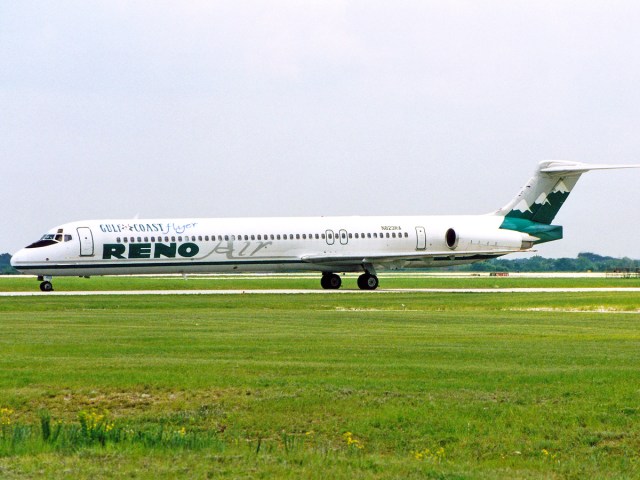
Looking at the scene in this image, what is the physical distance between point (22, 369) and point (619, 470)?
9705mm

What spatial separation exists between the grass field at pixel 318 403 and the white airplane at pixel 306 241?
2607 cm

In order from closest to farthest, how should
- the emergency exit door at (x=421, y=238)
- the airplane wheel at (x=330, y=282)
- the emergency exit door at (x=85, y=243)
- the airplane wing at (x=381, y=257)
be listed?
the emergency exit door at (x=85, y=243), the airplane wing at (x=381, y=257), the emergency exit door at (x=421, y=238), the airplane wheel at (x=330, y=282)

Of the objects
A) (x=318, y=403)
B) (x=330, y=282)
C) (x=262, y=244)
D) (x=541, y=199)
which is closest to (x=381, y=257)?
(x=330, y=282)

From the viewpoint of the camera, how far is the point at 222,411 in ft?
49.3

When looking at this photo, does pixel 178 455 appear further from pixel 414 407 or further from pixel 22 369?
pixel 22 369

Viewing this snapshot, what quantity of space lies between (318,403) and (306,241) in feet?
131

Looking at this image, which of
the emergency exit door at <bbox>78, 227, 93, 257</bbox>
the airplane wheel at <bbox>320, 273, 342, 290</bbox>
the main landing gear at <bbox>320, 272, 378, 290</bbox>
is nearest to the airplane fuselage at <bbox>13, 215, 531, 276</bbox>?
the emergency exit door at <bbox>78, 227, 93, 257</bbox>

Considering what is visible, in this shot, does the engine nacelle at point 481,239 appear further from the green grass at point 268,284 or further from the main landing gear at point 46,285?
the main landing gear at point 46,285

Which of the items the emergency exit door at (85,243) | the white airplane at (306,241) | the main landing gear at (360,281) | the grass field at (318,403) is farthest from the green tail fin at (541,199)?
the grass field at (318,403)

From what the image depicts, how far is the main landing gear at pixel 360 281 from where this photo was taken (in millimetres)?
55466

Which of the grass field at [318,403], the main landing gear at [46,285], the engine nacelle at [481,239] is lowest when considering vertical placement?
the grass field at [318,403]

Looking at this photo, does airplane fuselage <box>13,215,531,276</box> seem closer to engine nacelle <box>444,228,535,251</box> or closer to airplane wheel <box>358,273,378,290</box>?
engine nacelle <box>444,228,535,251</box>

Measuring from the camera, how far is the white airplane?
51.2 m

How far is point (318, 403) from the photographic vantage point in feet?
50.2
